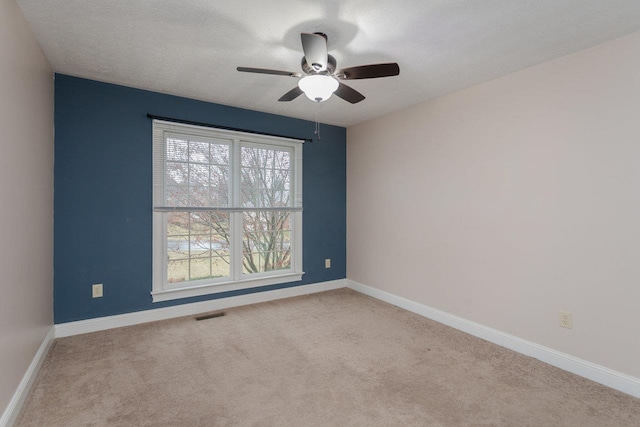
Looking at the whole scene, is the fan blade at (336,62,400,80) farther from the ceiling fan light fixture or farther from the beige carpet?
the beige carpet

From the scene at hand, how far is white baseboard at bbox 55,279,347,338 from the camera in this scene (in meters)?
3.04

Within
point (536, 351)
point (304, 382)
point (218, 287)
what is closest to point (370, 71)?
point (304, 382)

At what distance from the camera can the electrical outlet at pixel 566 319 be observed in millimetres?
2469

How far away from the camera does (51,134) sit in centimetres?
284

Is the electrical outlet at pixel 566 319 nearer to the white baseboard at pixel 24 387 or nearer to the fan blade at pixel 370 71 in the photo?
the fan blade at pixel 370 71

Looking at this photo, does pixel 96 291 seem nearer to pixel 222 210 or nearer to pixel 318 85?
pixel 222 210

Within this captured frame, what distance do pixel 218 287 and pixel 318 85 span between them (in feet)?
8.75

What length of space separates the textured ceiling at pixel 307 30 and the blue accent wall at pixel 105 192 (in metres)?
0.28

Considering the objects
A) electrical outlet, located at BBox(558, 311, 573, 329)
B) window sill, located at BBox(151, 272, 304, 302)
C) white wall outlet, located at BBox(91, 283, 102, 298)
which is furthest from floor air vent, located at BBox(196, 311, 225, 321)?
electrical outlet, located at BBox(558, 311, 573, 329)

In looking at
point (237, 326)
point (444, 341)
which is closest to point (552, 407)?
point (444, 341)

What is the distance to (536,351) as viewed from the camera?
264 cm

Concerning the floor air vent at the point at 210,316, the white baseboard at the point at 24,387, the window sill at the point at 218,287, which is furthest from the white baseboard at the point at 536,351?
the white baseboard at the point at 24,387

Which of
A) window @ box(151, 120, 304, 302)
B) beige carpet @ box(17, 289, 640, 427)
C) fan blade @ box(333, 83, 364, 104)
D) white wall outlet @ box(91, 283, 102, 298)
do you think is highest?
fan blade @ box(333, 83, 364, 104)

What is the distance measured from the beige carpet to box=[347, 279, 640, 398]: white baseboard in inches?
3.0
